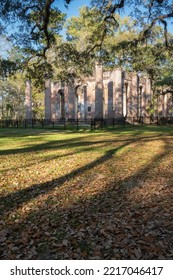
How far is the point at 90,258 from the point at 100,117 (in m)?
27.4

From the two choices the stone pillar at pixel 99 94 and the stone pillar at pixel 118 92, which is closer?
the stone pillar at pixel 99 94

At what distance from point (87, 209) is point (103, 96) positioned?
40.9 m

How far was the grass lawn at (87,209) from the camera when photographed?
382cm

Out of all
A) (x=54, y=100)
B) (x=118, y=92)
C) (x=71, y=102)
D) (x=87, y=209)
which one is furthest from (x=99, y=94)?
(x=87, y=209)

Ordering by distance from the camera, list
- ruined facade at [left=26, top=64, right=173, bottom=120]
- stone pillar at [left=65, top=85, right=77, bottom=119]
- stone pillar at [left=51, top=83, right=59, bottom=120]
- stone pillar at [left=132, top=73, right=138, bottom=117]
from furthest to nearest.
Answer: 1. stone pillar at [left=51, top=83, right=59, bottom=120]
2. stone pillar at [left=65, top=85, right=77, bottom=119]
3. stone pillar at [left=132, top=73, right=138, bottom=117]
4. ruined facade at [left=26, top=64, right=173, bottom=120]

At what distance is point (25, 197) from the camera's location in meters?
6.23

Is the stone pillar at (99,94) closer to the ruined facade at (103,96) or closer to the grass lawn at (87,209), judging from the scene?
the ruined facade at (103,96)

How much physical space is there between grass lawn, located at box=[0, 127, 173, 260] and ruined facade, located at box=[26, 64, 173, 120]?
99.4ft

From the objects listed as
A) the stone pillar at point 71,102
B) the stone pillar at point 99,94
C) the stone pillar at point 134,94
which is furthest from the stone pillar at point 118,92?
the stone pillar at point 71,102

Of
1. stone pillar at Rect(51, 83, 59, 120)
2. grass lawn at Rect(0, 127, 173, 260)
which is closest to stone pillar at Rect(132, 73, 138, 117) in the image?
stone pillar at Rect(51, 83, 59, 120)

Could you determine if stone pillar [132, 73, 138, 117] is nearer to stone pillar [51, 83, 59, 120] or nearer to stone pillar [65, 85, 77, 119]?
stone pillar [65, 85, 77, 119]

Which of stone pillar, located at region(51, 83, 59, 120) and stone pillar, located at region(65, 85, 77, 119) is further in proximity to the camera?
stone pillar, located at region(51, 83, 59, 120)

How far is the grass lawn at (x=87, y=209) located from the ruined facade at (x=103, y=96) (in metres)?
30.3

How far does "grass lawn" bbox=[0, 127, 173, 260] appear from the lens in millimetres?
3824
